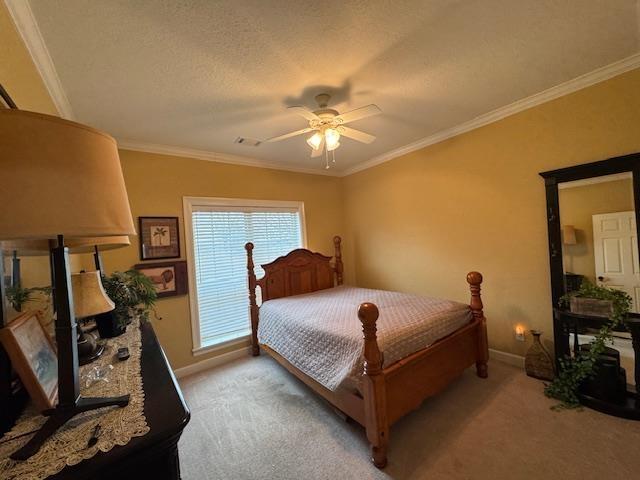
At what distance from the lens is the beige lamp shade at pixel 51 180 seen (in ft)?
1.93

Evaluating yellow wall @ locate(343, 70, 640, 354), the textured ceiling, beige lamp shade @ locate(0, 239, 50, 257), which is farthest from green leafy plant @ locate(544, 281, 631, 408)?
beige lamp shade @ locate(0, 239, 50, 257)

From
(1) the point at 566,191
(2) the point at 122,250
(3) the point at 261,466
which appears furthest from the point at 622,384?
(2) the point at 122,250

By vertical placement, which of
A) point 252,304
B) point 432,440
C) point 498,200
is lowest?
point 432,440

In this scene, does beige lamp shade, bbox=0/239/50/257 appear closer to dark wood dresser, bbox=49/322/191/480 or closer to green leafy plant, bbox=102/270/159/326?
green leafy plant, bbox=102/270/159/326

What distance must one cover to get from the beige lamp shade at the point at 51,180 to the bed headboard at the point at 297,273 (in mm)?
2687

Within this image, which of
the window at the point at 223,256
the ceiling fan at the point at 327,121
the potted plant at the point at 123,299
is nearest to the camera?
the potted plant at the point at 123,299

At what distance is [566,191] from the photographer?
91.6 inches

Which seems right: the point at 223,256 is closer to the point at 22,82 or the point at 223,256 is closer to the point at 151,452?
the point at 22,82

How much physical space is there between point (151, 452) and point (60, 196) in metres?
0.69

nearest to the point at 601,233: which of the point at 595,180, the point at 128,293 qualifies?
the point at 595,180

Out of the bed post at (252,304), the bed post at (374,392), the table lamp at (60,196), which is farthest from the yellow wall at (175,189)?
the bed post at (374,392)

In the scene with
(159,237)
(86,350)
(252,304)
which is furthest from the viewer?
(252,304)

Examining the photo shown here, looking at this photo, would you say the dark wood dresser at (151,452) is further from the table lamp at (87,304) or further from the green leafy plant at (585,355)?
the green leafy plant at (585,355)

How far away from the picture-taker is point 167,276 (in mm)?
2930
